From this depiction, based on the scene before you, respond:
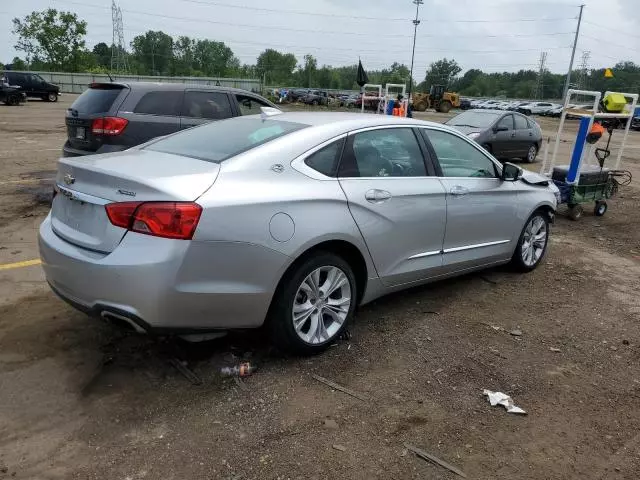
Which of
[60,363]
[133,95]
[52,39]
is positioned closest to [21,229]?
[133,95]

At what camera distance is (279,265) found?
321cm

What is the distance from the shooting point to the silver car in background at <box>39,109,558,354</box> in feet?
9.54

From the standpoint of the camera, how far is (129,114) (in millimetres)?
7152

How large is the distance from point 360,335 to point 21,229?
4441 millimetres

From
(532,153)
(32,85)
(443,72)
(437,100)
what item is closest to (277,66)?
(443,72)

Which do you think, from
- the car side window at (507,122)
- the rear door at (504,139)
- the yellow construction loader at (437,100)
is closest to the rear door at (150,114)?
the rear door at (504,139)

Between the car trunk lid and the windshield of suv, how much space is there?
38.9 feet

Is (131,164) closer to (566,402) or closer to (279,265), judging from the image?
(279,265)

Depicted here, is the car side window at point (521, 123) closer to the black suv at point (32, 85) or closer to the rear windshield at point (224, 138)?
the rear windshield at point (224, 138)

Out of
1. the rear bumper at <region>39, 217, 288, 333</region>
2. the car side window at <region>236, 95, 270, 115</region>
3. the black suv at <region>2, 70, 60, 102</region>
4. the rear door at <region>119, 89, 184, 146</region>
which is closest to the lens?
the rear bumper at <region>39, 217, 288, 333</region>

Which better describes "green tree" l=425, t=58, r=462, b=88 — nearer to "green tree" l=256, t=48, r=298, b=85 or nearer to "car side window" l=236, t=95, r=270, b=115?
"green tree" l=256, t=48, r=298, b=85

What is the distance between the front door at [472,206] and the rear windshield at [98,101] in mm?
4645

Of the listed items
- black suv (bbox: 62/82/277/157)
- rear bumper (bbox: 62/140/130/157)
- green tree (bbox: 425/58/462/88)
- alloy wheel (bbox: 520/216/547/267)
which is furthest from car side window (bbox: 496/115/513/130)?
green tree (bbox: 425/58/462/88)

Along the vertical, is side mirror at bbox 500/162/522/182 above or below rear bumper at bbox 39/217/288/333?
above
